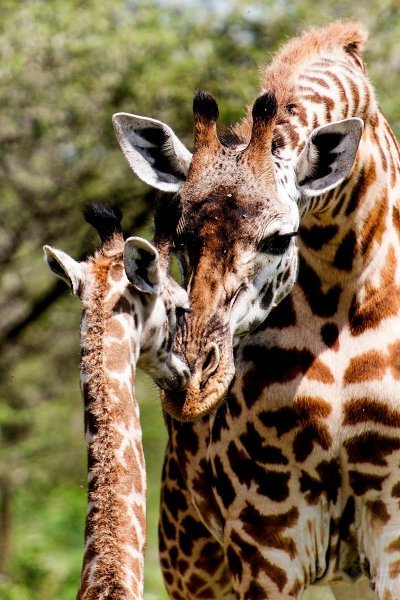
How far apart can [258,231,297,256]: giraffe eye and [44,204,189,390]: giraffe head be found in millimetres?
417

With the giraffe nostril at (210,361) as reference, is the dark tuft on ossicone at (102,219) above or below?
above

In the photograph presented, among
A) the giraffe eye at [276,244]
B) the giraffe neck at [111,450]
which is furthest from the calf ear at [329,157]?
the giraffe neck at [111,450]

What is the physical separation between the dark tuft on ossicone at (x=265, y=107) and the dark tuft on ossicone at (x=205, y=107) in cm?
21

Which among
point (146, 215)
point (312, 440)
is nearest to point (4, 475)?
point (146, 215)

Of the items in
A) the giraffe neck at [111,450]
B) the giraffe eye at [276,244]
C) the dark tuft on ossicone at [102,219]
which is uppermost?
the dark tuft on ossicone at [102,219]

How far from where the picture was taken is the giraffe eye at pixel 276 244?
5.99 meters

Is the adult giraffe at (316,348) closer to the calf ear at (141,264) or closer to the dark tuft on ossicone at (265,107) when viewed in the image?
the dark tuft on ossicone at (265,107)

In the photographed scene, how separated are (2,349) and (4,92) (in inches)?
146

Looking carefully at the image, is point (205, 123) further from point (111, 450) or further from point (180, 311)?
point (111, 450)

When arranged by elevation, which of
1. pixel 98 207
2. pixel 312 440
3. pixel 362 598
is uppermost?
pixel 98 207

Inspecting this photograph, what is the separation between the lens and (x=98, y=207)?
6.12 meters

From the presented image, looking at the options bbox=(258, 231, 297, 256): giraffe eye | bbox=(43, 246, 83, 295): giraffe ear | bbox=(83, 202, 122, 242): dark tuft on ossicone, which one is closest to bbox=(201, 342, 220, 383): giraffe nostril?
bbox=(258, 231, 297, 256): giraffe eye

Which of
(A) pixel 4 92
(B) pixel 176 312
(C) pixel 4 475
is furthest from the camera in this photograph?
(C) pixel 4 475

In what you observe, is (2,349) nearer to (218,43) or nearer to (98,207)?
(218,43)
